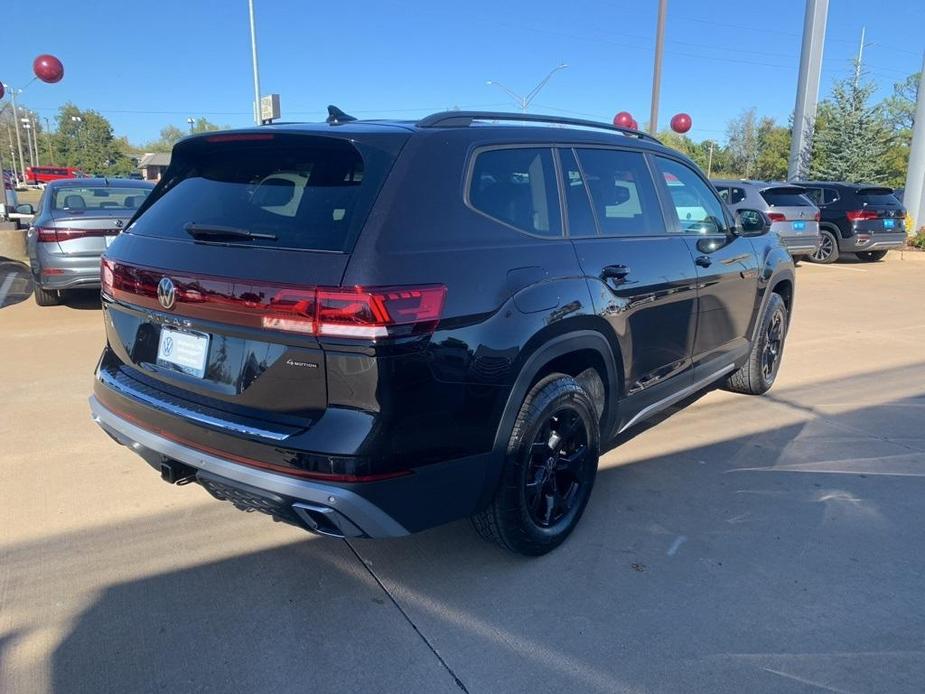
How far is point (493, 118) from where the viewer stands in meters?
3.23

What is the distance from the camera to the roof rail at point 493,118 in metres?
2.89

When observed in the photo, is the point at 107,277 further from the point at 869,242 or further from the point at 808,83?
the point at 808,83

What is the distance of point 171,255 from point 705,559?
8.65 ft

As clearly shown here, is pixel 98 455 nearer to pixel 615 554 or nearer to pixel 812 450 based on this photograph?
→ pixel 615 554

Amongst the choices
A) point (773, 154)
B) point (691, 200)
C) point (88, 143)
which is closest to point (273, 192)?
A: point (691, 200)

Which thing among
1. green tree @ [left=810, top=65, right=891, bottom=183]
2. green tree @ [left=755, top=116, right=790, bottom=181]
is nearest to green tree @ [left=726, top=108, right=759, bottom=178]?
Result: green tree @ [left=755, top=116, right=790, bottom=181]

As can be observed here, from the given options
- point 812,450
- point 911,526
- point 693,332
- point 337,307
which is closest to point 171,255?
point 337,307

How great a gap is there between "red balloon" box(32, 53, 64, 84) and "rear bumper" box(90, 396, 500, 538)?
16.3 m

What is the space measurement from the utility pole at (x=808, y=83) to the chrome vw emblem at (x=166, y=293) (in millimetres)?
20239

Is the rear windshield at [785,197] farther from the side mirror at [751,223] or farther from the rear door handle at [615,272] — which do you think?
the rear door handle at [615,272]

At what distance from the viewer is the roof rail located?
114 inches

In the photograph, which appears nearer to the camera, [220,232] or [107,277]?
[220,232]

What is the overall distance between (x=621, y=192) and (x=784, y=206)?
1114cm

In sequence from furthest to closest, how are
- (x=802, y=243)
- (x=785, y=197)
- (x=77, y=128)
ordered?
(x=77, y=128)
(x=802, y=243)
(x=785, y=197)
